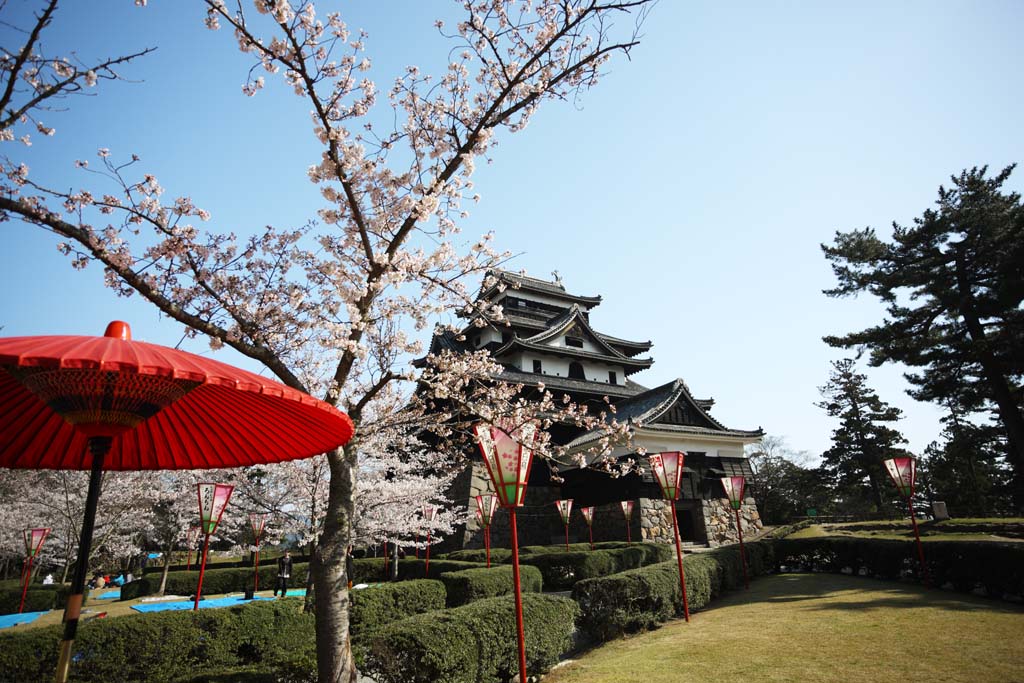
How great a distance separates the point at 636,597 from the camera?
831 centimetres

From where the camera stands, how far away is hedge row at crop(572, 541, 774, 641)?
8.10 metres

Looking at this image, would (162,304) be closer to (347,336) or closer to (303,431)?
(347,336)

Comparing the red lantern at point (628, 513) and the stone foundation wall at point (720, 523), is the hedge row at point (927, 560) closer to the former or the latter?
the stone foundation wall at point (720, 523)

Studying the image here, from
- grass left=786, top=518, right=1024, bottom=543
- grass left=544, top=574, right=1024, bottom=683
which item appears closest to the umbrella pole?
grass left=544, top=574, right=1024, bottom=683

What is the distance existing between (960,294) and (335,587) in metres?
22.9

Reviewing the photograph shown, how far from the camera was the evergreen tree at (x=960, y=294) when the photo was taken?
55.8 ft

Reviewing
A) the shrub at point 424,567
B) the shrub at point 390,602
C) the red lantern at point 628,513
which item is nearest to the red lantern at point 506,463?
the shrub at point 390,602

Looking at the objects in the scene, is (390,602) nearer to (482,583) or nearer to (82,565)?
(482,583)

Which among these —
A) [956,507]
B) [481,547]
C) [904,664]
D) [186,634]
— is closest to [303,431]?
[904,664]

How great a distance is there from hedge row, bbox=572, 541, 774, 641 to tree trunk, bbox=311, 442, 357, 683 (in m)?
4.68

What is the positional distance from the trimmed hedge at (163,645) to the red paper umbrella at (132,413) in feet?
12.5

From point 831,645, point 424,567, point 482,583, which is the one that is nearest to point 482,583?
point 482,583

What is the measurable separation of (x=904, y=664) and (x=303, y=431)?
21.9ft

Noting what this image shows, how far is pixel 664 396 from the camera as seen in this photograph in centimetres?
2064
